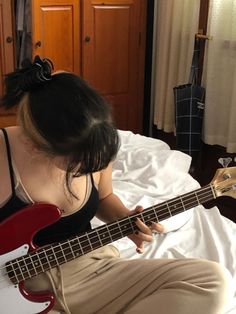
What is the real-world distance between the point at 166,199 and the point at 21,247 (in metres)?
0.72

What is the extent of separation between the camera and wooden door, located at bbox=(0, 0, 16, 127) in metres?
2.71

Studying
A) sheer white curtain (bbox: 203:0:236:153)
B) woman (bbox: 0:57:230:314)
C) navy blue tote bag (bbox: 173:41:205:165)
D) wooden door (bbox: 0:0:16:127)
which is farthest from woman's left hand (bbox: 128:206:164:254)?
wooden door (bbox: 0:0:16:127)

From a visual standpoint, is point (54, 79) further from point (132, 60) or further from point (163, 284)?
point (132, 60)

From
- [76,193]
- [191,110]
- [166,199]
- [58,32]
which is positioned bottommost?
[166,199]

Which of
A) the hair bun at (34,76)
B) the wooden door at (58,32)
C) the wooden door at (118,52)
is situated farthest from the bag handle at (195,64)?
the hair bun at (34,76)

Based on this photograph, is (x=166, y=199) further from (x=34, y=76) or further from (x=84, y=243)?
(x=34, y=76)

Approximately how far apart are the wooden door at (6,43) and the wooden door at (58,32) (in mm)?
177

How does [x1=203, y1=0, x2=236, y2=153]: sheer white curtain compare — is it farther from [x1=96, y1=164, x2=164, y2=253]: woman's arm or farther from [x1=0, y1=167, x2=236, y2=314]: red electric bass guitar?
[x1=0, y1=167, x2=236, y2=314]: red electric bass guitar

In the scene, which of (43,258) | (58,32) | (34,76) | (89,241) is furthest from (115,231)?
(58,32)

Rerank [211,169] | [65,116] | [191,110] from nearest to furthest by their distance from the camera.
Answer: [65,116]
[191,110]
[211,169]

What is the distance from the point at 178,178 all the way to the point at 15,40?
1.44 meters

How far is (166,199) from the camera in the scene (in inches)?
66.9

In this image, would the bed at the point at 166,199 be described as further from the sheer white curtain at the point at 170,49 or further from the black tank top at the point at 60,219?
the sheer white curtain at the point at 170,49

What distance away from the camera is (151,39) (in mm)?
3113
